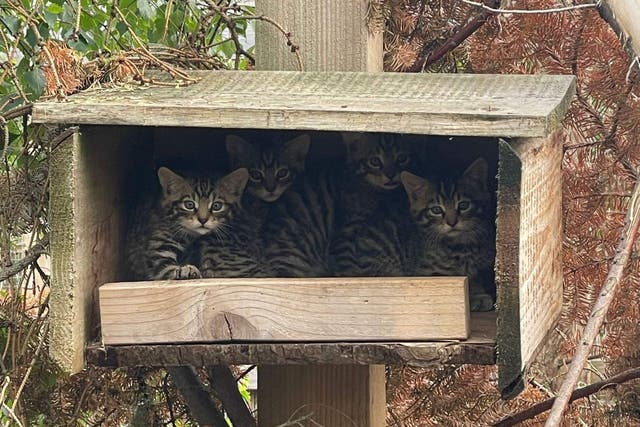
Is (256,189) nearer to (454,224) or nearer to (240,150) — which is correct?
(240,150)

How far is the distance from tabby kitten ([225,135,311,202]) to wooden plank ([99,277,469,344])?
0.93m

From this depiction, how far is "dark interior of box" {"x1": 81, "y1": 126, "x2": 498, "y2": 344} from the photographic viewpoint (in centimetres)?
309

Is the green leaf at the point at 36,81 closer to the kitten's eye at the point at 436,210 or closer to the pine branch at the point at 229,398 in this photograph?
the pine branch at the point at 229,398

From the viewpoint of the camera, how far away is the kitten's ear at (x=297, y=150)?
3.26 m

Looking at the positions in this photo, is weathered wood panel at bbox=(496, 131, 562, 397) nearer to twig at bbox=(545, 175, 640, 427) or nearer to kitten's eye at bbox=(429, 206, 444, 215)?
twig at bbox=(545, 175, 640, 427)

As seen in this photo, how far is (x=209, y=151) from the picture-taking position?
3.46m

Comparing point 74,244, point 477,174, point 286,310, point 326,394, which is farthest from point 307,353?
point 477,174

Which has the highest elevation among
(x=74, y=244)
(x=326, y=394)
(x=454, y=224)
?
(x=454, y=224)

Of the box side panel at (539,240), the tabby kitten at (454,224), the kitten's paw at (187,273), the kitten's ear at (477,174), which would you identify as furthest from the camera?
the kitten's ear at (477,174)

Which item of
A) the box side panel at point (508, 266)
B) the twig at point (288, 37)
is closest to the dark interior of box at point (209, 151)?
the twig at point (288, 37)

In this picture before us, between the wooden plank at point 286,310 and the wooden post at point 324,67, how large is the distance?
63cm

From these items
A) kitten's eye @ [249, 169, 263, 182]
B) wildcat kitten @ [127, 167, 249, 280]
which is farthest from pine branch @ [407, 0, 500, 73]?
wildcat kitten @ [127, 167, 249, 280]

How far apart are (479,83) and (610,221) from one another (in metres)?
0.85

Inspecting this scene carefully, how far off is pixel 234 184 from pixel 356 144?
1.34 ft
